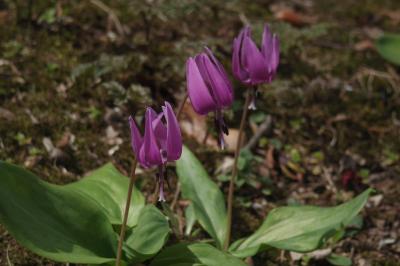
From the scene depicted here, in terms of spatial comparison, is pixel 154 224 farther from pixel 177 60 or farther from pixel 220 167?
pixel 177 60

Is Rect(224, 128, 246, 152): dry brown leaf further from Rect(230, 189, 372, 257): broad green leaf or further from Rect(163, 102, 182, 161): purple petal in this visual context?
Rect(163, 102, 182, 161): purple petal

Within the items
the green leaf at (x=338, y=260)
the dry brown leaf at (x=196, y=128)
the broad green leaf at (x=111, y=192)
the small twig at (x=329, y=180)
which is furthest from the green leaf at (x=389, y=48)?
the broad green leaf at (x=111, y=192)

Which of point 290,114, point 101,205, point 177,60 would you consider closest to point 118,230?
point 101,205

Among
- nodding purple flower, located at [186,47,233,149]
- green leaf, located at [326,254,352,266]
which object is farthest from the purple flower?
green leaf, located at [326,254,352,266]

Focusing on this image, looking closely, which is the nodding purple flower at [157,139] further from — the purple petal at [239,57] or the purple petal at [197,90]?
the purple petal at [239,57]

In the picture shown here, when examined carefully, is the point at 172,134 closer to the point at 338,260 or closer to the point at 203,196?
the point at 203,196
